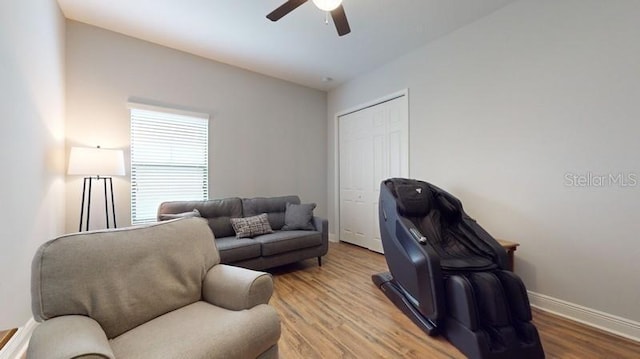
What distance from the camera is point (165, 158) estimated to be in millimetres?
3436

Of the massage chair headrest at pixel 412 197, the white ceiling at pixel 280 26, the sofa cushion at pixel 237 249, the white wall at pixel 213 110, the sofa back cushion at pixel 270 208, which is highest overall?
the white ceiling at pixel 280 26

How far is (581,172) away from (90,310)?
3.35 m

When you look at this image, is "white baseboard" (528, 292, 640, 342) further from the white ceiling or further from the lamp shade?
the lamp shade

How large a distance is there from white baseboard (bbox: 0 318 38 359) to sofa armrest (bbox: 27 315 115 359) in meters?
0.92

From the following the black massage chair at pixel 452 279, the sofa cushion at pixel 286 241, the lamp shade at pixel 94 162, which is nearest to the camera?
the black massage chair at pixel 452 279

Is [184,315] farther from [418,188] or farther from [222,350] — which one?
[418,188]

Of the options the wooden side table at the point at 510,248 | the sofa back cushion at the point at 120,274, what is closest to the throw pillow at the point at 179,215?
the sofa back cushion at the point at 120,274

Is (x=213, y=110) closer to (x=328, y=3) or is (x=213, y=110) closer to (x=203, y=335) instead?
(x=328, y=3)

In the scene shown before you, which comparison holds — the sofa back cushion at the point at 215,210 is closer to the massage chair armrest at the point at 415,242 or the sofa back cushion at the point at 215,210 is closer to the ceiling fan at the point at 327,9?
the massage chair armrest at the point at 415,242

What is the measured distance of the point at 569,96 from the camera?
7.23 feet

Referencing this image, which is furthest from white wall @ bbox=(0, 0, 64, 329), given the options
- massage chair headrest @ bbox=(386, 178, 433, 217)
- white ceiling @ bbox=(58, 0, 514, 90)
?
massage chair headrest @ bbox=(386, 178, 433, 217)

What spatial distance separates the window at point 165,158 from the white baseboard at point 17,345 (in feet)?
4.70

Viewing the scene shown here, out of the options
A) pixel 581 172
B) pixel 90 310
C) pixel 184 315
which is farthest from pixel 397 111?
pixel 90 310

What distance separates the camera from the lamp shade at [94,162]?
2492 millimetres
